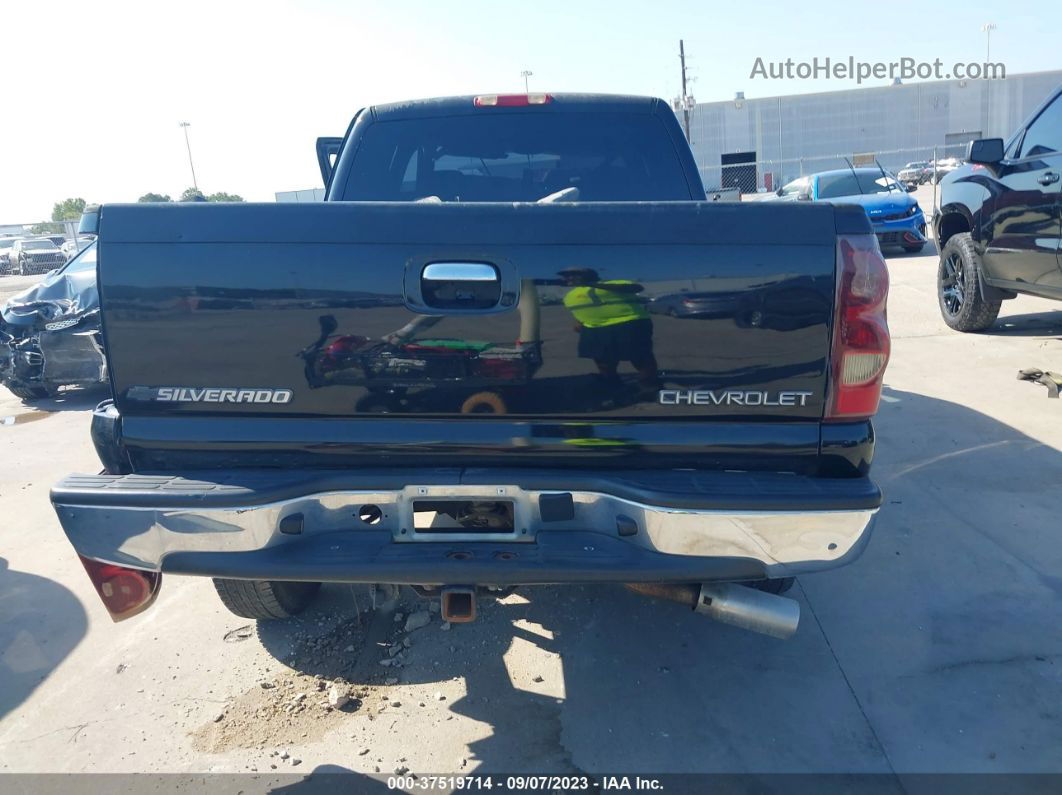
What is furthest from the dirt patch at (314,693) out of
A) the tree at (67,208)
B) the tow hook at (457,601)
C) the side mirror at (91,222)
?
the tree at (67,208)

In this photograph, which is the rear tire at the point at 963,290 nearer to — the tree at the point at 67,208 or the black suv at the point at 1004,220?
the black suv at the point at 1004,220

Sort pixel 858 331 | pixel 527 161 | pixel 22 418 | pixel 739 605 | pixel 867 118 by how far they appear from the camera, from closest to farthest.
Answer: pixel 858 331
pixel 739 605
pixel 527 161
pixel 22 418
pixel 867 118

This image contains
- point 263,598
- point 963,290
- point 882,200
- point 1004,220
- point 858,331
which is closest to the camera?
point 858,331

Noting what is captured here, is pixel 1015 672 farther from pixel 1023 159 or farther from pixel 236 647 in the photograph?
pixel 1023 159

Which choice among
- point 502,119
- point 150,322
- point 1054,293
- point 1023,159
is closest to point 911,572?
point 502,119

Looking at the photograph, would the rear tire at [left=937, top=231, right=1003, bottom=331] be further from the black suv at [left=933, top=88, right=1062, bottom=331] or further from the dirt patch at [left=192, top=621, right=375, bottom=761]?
the dirt patch at [left=192, top=621, right=375, bottom=761]

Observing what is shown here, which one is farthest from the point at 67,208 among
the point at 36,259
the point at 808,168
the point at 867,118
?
the point at 867,118

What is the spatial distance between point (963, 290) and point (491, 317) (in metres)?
7.38

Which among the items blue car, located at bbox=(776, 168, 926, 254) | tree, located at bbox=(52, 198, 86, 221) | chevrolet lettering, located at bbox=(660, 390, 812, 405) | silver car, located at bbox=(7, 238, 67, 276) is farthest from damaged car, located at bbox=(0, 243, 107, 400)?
tree, located at bbox=(52, 198, 86, 221)

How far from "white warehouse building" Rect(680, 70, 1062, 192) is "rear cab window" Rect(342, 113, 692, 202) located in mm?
56649

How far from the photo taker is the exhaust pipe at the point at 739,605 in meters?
2.40

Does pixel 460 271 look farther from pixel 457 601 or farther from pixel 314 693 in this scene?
pixel 314 693

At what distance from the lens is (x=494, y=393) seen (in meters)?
2.33

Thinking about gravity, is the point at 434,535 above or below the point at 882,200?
below
